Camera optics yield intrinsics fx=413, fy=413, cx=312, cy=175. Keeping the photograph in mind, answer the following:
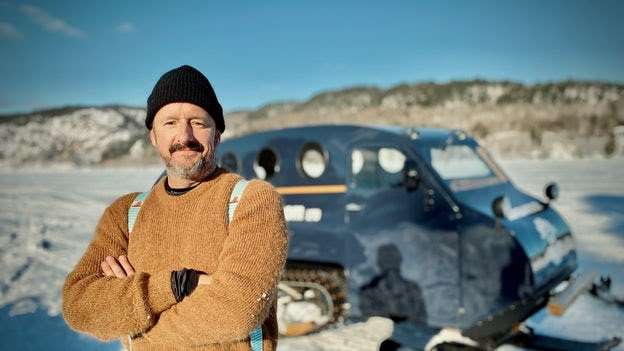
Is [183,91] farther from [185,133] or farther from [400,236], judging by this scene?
[400,236]

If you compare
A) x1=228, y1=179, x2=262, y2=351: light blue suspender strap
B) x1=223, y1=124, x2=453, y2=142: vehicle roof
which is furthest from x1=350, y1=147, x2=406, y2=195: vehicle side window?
x1=228, y1=179, x2=262, y2=351: light blue suspender strap

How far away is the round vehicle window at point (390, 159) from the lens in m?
4.38

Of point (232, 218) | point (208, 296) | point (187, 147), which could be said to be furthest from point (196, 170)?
point (208, 296)

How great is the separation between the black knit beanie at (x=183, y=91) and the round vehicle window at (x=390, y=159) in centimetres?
284

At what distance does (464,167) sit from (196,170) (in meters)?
3.82

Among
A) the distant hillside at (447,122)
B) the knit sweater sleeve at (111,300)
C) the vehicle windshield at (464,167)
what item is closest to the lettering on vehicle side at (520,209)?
the vehicle windshield at (464,167)

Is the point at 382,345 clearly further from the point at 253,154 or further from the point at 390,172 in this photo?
the point at 253,154

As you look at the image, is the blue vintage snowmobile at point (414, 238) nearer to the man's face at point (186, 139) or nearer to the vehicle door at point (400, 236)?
the vehicle door at point (400, 236)

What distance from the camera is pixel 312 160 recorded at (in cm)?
480

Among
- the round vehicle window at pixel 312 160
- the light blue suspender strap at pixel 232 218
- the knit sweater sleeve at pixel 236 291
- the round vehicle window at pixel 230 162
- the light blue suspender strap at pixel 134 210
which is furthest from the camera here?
the round vehicle window at pixel 230 162

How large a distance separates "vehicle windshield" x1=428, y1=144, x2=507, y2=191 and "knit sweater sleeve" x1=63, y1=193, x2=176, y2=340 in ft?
10.6

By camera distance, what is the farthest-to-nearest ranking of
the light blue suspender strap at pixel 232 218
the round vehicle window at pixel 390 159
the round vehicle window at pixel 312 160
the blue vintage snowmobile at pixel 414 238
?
the round vehicle window at pixel 312 160 < the round vehicle window at pixel 390 159 < the blue vintage snowmobile at pixel 414 238 < the light blue suspender strap at pixel 232 218

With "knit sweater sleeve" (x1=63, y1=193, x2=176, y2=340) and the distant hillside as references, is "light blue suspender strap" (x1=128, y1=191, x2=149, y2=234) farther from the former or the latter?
the distant hillside

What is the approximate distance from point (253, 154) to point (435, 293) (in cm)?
268
